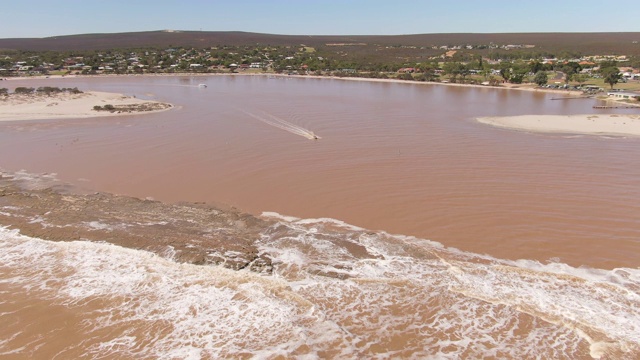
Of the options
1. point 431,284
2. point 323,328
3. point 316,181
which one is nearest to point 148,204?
point 316,181

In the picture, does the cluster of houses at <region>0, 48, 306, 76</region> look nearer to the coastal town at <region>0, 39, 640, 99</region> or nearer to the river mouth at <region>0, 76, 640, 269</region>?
the coastal town at <region>0, 39, 640, 99</region>

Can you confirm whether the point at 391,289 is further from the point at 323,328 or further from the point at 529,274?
the point at 529,274

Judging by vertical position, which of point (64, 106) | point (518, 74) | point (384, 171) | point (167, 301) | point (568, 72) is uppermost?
point (568, 72)

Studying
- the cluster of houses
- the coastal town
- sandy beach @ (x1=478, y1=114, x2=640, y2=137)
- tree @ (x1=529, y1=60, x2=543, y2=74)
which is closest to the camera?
sandy beach @ (x1=478, y1=114, x2=640, y2=137)

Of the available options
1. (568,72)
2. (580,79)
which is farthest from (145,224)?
(568,72)

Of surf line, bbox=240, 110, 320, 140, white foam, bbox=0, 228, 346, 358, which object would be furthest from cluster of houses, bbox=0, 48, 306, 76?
white foam, bbox=0, 228, 346, 358

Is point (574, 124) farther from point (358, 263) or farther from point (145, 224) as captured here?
point (145, 224)
